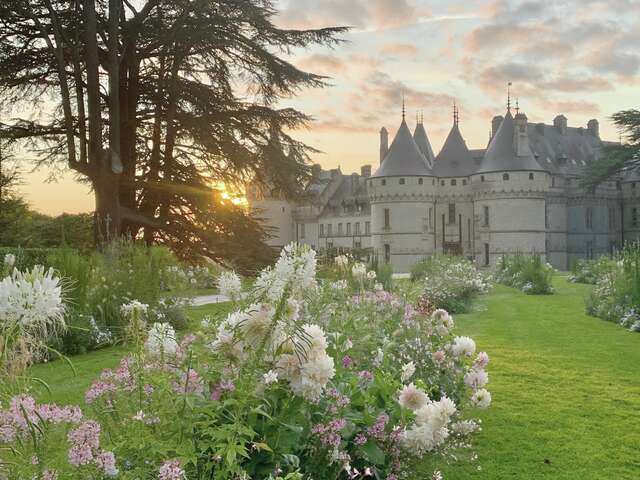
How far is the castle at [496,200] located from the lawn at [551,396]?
27200 millimetres

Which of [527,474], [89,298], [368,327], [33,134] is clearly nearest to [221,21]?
[33,134]

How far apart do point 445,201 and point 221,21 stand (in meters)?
28.9

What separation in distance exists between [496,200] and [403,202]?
5657 millimetres

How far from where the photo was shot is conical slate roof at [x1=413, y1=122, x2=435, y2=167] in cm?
4769

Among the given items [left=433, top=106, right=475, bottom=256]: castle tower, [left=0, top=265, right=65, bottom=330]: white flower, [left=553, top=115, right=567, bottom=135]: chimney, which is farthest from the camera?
[left=553, top=115, right=567, bottom=135]: chimney

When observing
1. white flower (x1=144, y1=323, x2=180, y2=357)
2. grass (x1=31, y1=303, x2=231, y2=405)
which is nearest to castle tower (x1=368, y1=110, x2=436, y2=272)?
grass (x1=31, y1=303, x2=231, y2=405)

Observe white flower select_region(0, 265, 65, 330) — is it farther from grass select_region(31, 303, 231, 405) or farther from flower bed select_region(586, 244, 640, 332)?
flower bed select_region(586, 244, 640, 332)

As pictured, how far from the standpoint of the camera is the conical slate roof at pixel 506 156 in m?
39.9

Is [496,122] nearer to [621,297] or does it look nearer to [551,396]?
[621,297]

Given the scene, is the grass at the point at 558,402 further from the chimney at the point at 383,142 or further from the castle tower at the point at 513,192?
the chimney at the point at 383,142

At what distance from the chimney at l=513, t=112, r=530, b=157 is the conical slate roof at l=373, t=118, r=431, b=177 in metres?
5.62

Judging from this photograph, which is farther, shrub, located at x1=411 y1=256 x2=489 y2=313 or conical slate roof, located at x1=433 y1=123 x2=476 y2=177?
conical slate roof, located at x1=433 y1=123 x2=476 y2=177

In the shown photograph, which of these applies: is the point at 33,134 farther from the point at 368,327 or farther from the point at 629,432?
the point at 629,432

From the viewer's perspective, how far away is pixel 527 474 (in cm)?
421
